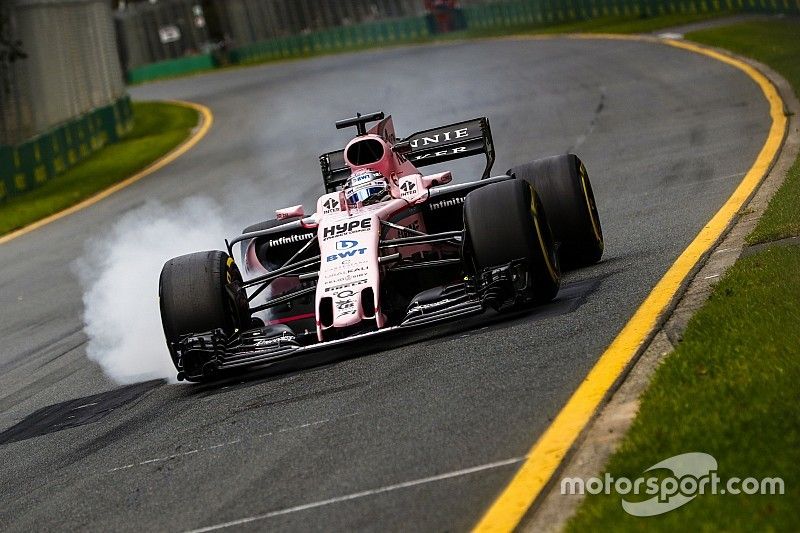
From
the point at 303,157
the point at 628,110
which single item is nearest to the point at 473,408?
the point at 628,110

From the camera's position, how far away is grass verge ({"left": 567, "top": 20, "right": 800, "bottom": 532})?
4.68 meters

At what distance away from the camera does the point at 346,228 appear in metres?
9.52

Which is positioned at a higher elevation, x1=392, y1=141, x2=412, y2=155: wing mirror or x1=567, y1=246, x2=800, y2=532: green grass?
x1=392, y1=141, x2=412, y2=155: wing mirror

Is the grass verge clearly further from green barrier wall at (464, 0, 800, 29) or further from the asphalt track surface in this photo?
green barrier wall at (464, 0, 800, 29)

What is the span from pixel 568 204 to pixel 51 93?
23.2 m

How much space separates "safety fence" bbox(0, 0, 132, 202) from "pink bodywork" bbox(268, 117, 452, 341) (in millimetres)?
17334

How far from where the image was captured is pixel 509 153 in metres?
20.7

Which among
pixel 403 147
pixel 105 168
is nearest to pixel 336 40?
pixel 105 168

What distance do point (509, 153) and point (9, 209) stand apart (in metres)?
9.67

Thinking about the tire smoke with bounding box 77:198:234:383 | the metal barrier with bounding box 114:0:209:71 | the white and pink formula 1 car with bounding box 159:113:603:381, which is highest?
the metal barrier with bounding box 114:0:209:71

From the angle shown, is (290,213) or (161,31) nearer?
(290,213)

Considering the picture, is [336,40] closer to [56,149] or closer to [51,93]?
[51,93]

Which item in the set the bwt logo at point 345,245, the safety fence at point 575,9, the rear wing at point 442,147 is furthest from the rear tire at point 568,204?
the safety fence at point 575,9

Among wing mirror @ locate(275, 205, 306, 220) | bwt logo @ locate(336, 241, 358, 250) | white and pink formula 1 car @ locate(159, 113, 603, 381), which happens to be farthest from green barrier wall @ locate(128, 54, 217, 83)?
bwt logo @ locate(336, 241, 358, 250)
